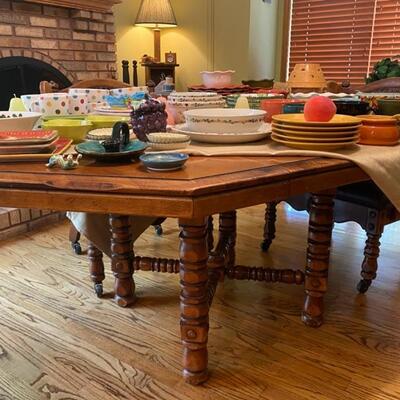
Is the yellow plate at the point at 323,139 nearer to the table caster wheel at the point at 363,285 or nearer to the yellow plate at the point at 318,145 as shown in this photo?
the yellow plate at the point at 318,145

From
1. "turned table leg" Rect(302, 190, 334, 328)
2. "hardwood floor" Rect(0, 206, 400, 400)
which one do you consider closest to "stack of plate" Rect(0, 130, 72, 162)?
"hardwood floor" Rect(0, 206, 400, 400)

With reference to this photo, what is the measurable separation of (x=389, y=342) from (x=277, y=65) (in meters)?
3.34

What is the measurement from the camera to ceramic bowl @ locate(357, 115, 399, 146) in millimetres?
1148

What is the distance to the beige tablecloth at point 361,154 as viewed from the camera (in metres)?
1.01

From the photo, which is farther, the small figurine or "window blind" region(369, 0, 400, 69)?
"window blind" region(369, 0, 400, 69)

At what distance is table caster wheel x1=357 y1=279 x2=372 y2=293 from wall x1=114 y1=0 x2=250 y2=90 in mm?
2630

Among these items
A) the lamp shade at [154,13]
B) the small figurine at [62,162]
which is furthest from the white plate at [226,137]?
the lamp shade at [154,13]

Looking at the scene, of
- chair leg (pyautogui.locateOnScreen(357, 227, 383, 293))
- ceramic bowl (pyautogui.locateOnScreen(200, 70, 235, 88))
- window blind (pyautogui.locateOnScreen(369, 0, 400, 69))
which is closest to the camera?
chair leg (pyautogui.locateOnScreen(357, 227, 383, 293))

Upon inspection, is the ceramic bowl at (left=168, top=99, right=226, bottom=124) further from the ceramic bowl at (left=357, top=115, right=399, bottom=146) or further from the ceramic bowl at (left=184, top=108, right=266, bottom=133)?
the ceramic bowl at (left=357, top=115, right=399, bottom=146)

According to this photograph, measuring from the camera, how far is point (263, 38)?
159 inches

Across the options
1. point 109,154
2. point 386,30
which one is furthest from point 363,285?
point 386,30

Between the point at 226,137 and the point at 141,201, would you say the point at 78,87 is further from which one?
the point at 141,201

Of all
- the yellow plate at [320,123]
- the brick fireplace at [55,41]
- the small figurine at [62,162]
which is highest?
the brick fireplace at [55,41]

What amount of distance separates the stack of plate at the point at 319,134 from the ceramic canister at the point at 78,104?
0.80 m
